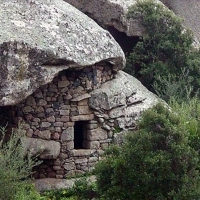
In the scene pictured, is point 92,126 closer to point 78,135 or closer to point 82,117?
point 82,117

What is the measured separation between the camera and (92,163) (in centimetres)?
1286

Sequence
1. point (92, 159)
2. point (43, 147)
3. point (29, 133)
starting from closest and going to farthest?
point (43, 147) → point (29, 133) → point (92, 159)

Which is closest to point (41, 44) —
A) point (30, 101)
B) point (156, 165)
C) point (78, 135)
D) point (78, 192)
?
point (30, 101)

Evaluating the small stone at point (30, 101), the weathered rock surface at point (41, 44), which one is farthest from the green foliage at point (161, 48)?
the small stone at point (30, 101)

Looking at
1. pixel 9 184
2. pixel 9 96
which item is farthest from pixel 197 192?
pixel 9 96

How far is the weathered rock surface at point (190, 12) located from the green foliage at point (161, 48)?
335 centimetres

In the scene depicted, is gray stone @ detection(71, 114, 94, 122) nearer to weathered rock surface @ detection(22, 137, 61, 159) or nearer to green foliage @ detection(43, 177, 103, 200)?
weathered rock surface @ detection(22, 137, 61, 159)

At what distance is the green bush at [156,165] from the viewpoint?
8.77 m

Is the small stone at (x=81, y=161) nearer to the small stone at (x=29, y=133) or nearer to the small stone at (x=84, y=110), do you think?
the small stone at (x=84, y=110)

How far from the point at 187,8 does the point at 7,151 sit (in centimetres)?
1137

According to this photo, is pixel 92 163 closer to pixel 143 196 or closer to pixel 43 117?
pixel 43 117

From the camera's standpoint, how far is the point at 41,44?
37.4ft

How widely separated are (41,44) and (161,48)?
5412 millimetres

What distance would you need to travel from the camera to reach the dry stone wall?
40.3ft
